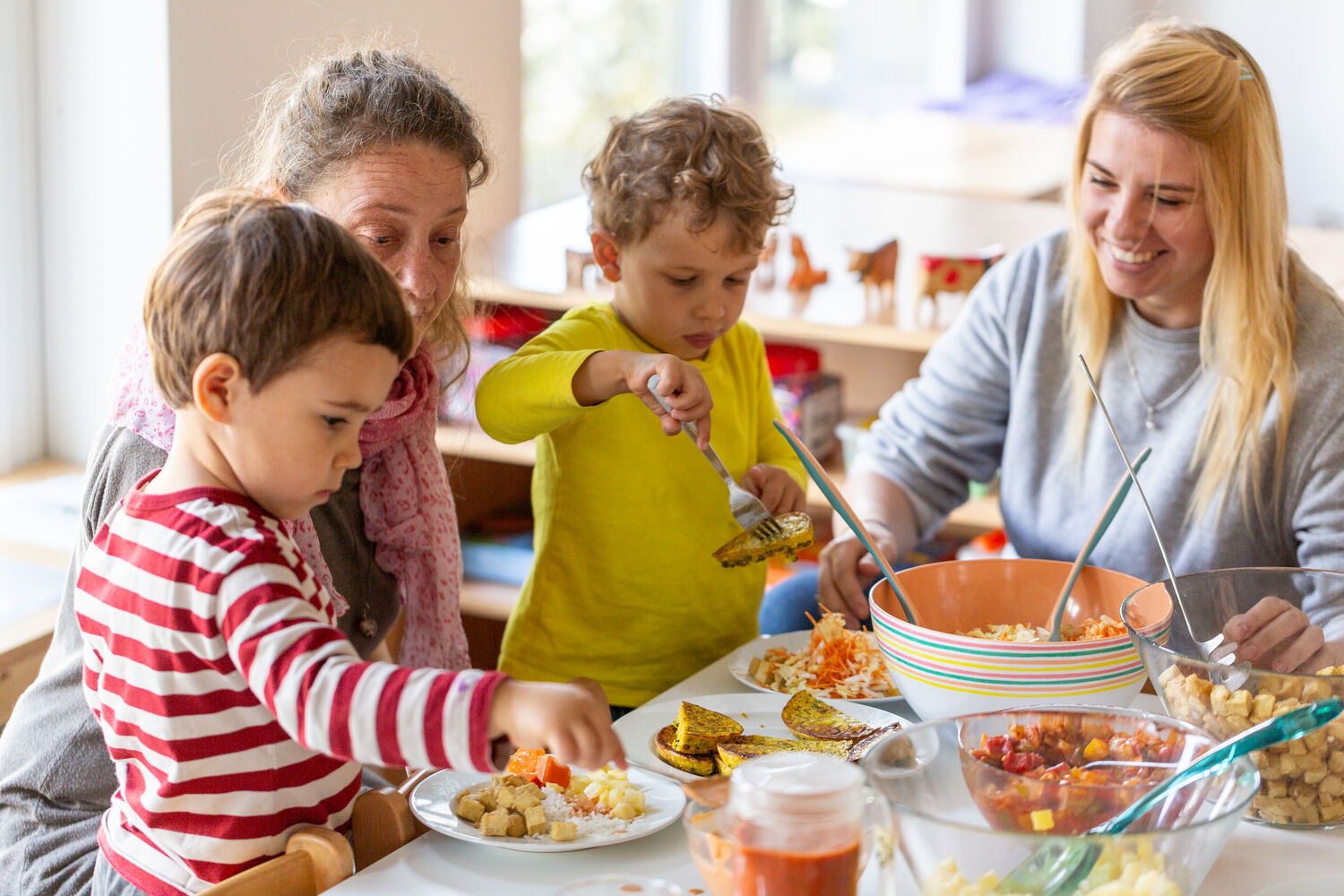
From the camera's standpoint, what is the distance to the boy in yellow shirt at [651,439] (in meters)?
1.38

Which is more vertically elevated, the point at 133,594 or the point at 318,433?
the point at 318,433

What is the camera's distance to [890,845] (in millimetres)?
786

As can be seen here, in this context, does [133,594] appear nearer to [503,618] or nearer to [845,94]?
[503,618]

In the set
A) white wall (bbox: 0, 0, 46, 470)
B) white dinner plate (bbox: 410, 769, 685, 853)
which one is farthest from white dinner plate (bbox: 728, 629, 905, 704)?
white wall (bbox: 0, 0, 46, 470)

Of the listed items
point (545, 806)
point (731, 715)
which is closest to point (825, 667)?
point (731, 715)

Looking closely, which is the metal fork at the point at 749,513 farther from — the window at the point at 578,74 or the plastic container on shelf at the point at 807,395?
the window at the point at 578,74

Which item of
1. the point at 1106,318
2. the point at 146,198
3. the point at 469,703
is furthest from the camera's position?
the point at 146,198

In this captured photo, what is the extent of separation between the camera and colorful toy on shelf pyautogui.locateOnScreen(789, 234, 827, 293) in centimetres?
Answer: 247

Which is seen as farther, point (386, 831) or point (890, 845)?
point (386, 831)

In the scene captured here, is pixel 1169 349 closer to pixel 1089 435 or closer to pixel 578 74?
pixel 1089 435

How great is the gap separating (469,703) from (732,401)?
830mm

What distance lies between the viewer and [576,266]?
2395 millimetres

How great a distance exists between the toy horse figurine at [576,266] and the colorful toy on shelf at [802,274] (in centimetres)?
38

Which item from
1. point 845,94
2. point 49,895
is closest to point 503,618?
point 49,895
